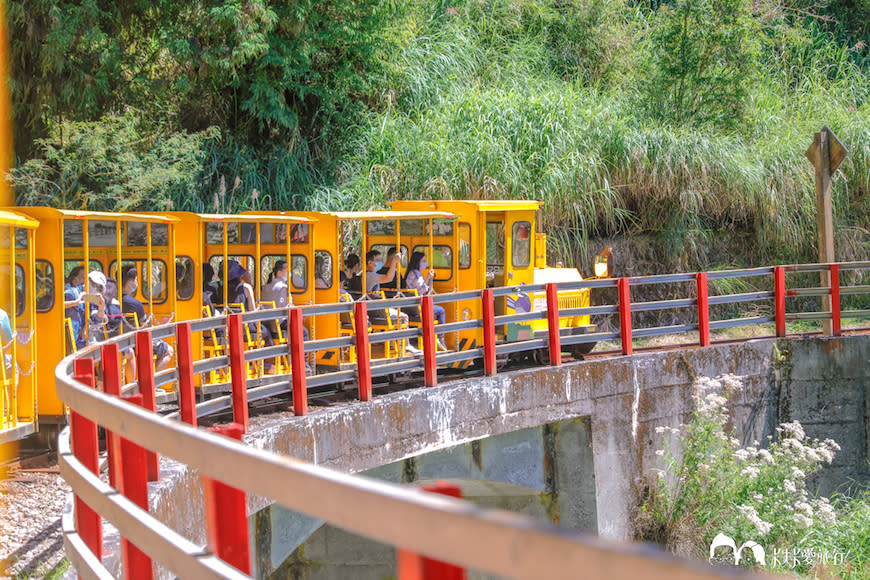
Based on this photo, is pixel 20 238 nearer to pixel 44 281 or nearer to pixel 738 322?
pixel 44 281

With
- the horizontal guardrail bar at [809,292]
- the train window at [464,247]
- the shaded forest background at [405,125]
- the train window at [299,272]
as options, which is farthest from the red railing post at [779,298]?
the train window at [299,272]

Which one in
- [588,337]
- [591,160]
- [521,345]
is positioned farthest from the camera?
[591,160]

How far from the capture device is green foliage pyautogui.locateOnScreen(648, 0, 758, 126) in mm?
22969

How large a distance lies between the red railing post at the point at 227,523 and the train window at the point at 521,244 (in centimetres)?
1123

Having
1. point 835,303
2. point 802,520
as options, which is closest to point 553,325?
point 802,520

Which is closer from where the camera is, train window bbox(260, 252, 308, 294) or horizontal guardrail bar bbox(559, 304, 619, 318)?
train window bbox(260, 252, 308, 294)

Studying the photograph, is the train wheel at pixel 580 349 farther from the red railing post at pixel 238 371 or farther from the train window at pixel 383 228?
the red railing post at pixel 238 371

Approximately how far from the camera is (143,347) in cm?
702

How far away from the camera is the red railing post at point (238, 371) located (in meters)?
8.31

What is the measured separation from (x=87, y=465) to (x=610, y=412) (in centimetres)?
889

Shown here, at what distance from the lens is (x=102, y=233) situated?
10.4 meters

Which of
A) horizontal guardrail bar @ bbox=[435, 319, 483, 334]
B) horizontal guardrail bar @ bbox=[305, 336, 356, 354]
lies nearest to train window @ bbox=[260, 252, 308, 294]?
horizontal guardrail bar @ bbox=[435, 319, 483, 334]

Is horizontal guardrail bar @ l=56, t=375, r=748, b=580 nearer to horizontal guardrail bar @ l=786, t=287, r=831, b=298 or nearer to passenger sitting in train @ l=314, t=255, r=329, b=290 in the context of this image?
passenger sitting in train @ l=314, t=255, r=329, b=290

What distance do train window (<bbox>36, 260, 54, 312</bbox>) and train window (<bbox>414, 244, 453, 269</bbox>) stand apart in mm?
5664
